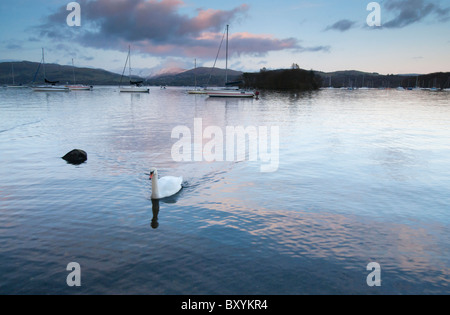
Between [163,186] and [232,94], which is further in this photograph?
[232,94]

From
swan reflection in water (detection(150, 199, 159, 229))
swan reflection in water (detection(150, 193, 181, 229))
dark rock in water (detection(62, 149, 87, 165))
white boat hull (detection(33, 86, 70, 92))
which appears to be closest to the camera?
swan reflection in water (detection(150, 199, 159, 229))

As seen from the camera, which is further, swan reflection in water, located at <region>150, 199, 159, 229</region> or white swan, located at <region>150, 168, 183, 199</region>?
white swan, located at <region>150, 168, 183, 199</region>

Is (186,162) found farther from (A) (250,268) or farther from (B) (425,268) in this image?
(B) (425,268)

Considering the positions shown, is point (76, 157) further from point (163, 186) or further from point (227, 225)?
point (227, 225)

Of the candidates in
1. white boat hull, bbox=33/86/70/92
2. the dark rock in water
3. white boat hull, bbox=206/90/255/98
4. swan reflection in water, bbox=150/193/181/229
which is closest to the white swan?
swan reflection in water, bbox=150/193/181/229

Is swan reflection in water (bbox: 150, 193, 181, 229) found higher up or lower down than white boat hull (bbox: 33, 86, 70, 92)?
lower down

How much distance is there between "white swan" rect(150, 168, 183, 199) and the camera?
13.2m

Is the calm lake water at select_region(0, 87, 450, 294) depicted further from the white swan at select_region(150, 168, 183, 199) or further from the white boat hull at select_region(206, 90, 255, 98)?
the white boat hull at select_region(206, 90, 255, 98)

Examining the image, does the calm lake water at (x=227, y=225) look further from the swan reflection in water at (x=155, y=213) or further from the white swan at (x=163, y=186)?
the white swan at (x=163, y=186)

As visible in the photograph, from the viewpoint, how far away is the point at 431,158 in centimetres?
2181

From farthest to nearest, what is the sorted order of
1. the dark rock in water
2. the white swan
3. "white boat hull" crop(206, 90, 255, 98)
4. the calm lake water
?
"white boat hull" crop(206, 90, 255, 98)
the dark rock in water
the white swan
the calm lake water

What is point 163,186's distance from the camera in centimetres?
1374

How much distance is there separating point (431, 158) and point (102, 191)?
21054mm

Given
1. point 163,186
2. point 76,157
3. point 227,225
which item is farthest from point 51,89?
point 227,225
